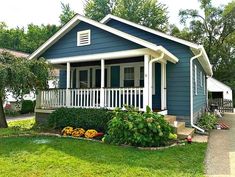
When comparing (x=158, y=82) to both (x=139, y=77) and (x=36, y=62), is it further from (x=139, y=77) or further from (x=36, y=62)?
(x=36, y=62)

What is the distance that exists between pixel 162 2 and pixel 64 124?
3045 centimetres

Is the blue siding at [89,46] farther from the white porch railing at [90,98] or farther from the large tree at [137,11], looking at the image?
the large tree at [137,11]

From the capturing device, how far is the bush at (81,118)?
856 centimetres

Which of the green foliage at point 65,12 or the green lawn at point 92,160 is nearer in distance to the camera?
the green lawn at point 92,160

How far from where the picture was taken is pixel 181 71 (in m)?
10.2

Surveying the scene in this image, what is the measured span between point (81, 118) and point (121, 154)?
3335 millimetres

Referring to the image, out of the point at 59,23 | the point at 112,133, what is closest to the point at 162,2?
the point at 59,23

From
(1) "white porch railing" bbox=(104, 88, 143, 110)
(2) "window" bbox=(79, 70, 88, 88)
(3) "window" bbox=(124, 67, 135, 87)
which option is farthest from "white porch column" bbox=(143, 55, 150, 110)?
(2) "window" bbox=(79, 70, 88, 88)

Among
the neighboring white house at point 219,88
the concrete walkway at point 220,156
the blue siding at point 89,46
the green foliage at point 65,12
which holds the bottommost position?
the concrete walkway at point 220,156

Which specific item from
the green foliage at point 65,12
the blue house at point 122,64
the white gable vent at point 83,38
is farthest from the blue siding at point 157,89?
the green foliage at point 65,12

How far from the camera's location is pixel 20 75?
8992mm

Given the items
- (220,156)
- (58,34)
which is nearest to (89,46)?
(58,34)

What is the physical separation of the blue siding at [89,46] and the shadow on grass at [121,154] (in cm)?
400

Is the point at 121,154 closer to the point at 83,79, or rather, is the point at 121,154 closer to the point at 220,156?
the point at 220,156
